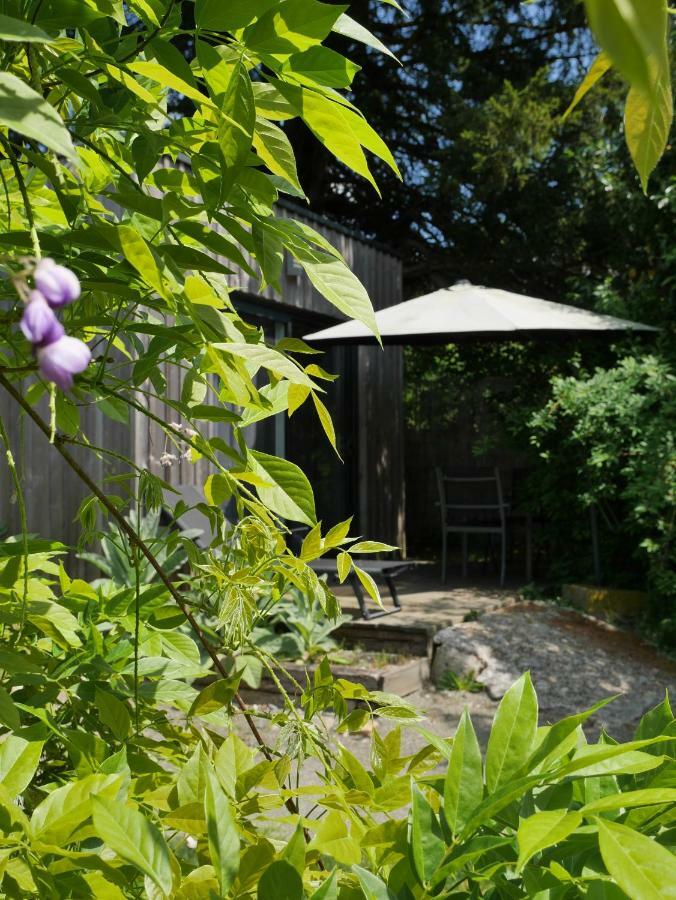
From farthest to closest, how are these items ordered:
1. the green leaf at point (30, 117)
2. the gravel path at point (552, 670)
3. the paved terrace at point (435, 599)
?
the paved terrace at point (435, 599), the gravel path at point (552, 670), the green leaf at point (30, 117)

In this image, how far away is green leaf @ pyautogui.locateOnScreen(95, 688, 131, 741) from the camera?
0.85 metres

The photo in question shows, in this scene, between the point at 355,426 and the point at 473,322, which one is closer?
the point at 473,322

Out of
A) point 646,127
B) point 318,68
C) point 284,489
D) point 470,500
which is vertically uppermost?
point 318,68

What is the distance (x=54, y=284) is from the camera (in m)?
0.35

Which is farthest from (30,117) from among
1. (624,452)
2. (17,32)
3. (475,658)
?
(624,452)

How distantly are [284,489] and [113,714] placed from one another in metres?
0.26

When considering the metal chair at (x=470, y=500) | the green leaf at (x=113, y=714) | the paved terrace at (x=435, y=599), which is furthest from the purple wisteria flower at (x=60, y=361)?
the metal chair at (x=470, y=500)

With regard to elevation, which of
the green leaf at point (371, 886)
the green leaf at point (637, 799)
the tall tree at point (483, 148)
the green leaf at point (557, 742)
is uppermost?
the tall tree at point (483, 148)

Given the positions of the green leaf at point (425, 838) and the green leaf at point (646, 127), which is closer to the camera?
the green leaf at point (646, 127)

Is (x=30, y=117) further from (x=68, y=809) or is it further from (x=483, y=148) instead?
(x=483, y=148)

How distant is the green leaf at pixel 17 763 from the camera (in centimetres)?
70

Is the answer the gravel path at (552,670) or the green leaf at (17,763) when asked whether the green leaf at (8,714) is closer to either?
the green leaf at (17,763)

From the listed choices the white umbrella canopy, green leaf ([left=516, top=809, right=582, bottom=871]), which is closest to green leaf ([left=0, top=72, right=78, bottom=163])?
green leaf ([left=516, top=809, right=582, bottom=871])

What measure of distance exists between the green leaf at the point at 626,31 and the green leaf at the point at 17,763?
631 mm
